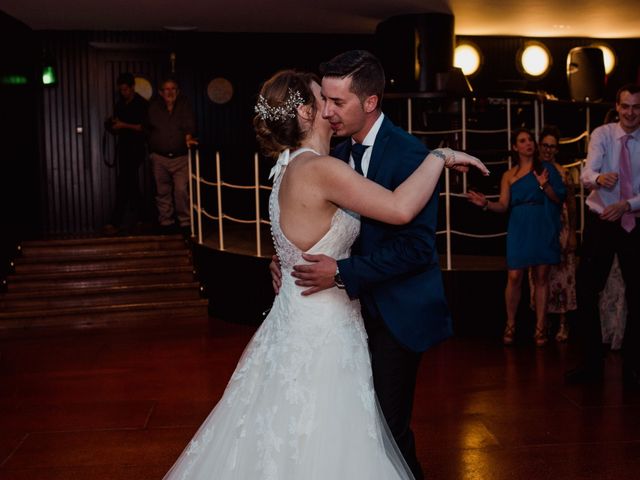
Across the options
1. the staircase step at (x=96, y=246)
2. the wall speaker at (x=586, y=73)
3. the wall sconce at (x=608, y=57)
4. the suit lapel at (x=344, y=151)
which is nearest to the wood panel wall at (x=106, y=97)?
the staircase step at (x=96, y=246)

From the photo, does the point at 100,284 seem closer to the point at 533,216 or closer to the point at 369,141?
the point at 533,216

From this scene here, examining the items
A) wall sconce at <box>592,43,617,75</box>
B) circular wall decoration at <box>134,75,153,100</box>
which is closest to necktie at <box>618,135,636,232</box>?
circular wall decoration at <box>134,75,153,100</box>

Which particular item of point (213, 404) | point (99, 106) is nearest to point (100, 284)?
point (99, 106)

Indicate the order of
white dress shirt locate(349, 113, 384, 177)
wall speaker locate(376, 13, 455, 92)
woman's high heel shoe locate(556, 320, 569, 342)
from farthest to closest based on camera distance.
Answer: wall speaker locate(376, 13, 455, 92) < woman's high heel shoe locate(556, 320, 569, 342) < white dress shirt locate(349, 113, 384, 177)

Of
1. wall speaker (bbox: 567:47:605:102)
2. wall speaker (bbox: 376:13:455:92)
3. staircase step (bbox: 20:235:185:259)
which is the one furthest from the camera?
wall speaker (bbox: 567:47:605:102)

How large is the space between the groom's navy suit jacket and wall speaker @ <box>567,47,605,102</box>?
9.13 metres

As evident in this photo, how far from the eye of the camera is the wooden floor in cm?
376

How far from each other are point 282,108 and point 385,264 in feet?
1.66

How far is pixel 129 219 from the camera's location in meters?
10.6

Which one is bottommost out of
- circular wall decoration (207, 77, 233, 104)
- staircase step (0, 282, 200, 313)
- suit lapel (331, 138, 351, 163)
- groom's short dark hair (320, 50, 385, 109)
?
staircase step (0, 282, 200, 313)

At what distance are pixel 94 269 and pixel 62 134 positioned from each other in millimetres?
2716

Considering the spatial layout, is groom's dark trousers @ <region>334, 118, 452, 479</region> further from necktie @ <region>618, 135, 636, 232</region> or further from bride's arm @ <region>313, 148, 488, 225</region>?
necktie @ <region>618, 135, 636, 232</region>

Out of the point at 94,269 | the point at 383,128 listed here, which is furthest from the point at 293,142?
the point at 94,269

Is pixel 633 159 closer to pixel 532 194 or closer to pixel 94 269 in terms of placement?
pixel 532 194
